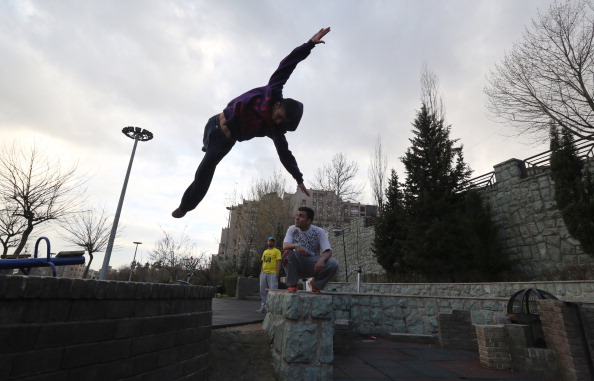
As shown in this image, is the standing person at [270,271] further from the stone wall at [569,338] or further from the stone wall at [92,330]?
the stone wall at [569,338]

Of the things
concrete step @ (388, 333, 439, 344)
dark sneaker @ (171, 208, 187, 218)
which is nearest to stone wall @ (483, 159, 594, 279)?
concrete step @ (388, 333, 439, 344)

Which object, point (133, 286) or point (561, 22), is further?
point (561, 22)

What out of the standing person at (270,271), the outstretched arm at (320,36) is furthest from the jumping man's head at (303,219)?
the standing person at (270,271)

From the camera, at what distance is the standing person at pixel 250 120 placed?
14.0ft

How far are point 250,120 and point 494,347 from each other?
15.8 ft

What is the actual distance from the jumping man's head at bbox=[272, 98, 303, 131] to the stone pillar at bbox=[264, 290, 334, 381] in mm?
2318

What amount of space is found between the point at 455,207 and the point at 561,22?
A: 29.3ft

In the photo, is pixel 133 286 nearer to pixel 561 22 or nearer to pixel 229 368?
pixel 229 368

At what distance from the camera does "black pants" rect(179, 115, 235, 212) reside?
420 cm

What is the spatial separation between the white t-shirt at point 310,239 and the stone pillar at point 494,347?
112 inches

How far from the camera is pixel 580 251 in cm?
923

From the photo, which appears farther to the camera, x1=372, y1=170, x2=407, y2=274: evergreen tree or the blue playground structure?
x1=372, y1=170, x2=407, y2=274: evergreen tree

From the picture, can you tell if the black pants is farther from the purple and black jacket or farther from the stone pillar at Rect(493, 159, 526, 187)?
the stone pillar at Rect(493, 159, 526, 187)

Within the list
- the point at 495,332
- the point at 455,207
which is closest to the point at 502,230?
the point at 455,207
